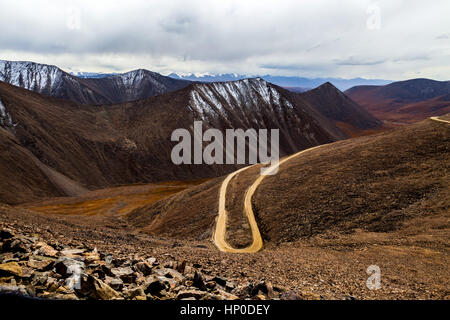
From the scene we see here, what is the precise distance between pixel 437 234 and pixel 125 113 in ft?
416

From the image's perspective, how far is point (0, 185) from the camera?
6144 centimetres

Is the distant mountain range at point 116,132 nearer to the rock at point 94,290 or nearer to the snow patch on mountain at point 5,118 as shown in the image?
the snow patch on mountain at point 5,118

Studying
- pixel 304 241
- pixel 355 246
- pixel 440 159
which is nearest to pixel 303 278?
pixel 355 246

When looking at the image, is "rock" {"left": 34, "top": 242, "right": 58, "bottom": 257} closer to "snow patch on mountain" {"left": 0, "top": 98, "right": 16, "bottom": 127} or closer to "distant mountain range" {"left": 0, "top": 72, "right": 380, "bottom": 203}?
"distant mountain range" {"left": 0, "top": 72, "right": 380, "bottom": 203}

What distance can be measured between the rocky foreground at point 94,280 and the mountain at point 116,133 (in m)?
64.4

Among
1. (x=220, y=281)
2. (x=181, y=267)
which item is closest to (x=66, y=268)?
(x=181, y=267)

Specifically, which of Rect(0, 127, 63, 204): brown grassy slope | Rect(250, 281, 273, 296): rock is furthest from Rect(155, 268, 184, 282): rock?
Rect(0, 127, 63, 204): brown grassy slope

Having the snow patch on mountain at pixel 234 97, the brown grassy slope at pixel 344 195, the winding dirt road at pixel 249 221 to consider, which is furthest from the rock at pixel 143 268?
the snow patch on mountain at pixel 234 97

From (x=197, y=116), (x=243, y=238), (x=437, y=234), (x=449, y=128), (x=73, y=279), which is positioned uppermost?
(x=197, y=116)

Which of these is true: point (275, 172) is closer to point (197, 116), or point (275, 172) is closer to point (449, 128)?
point (449, 128)

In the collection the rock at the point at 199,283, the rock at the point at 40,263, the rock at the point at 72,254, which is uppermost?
the rock at the point at 40,263

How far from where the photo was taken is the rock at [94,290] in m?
→ 7.68

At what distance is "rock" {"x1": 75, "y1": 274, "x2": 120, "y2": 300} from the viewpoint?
7680mm

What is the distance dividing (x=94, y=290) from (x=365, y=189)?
1128 inches
